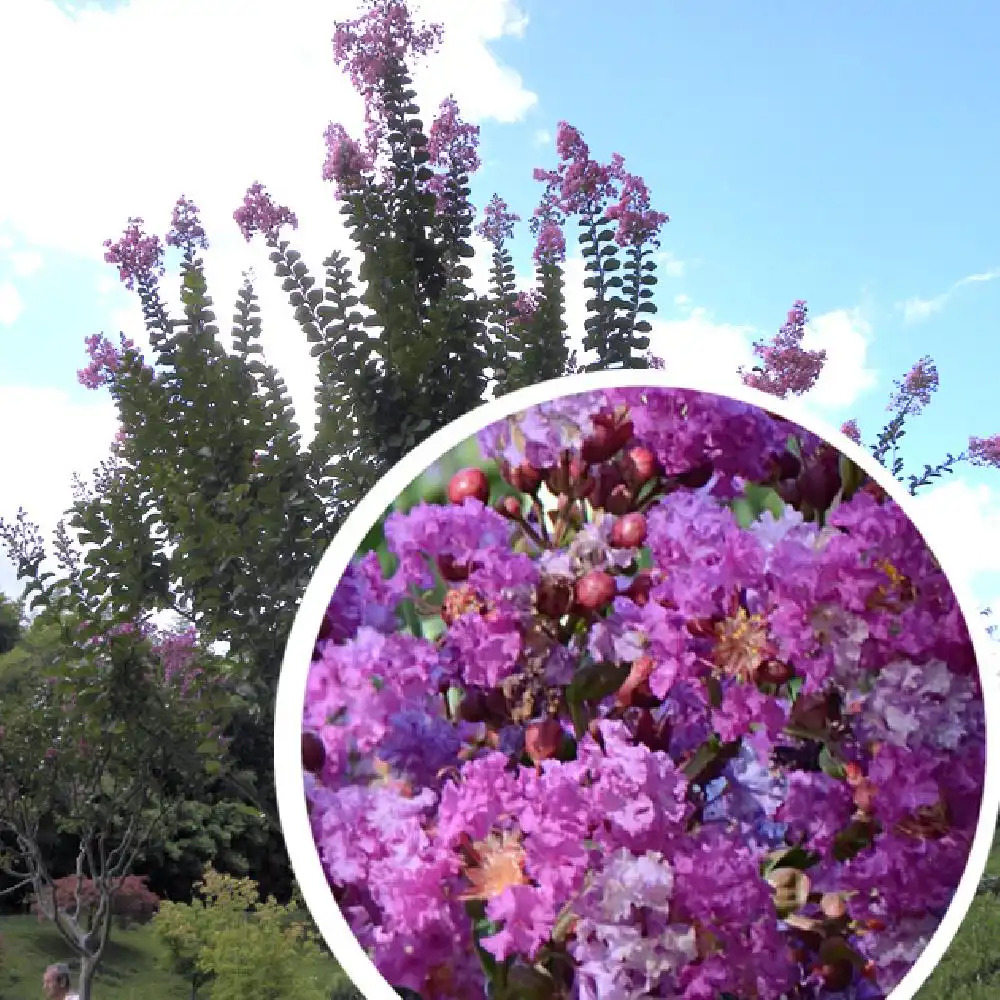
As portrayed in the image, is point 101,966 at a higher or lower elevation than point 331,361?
lower

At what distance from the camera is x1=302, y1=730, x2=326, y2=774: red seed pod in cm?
170

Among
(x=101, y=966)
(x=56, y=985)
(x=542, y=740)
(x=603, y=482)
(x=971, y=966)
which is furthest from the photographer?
(x=101, y=966)

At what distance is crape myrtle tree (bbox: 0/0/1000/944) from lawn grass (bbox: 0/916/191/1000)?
3457 millimetres

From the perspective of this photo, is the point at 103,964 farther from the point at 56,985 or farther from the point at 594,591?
the point at 594,591

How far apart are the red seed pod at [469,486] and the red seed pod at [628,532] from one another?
7.9 inches

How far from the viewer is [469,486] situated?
5.87 feet

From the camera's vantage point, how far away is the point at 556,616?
1.72 meters

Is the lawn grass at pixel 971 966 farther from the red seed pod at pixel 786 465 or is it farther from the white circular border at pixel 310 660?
the red seed pod at pixel 786 465

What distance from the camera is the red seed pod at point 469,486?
178 centimetres

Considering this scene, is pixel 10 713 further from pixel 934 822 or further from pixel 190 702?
pixel 934 822

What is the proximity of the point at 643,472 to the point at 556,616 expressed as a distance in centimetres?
27

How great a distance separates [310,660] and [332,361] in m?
3.40

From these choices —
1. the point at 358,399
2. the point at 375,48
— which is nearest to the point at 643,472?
the point at 358,399

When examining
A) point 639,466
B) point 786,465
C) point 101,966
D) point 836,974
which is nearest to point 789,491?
point 786,465
